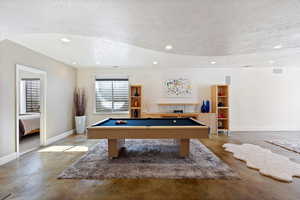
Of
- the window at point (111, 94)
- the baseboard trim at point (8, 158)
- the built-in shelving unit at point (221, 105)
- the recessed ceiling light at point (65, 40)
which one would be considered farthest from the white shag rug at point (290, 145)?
the baseboard trim at point (8, 158)

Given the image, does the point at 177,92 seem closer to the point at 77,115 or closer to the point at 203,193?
the point at 77,115

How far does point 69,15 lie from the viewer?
6.38 feet

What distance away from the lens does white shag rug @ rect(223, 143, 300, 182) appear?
2525 mm

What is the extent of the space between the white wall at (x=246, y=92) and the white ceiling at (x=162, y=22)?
108 inches

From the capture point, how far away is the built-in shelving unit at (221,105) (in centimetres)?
556

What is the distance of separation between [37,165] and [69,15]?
2756mm

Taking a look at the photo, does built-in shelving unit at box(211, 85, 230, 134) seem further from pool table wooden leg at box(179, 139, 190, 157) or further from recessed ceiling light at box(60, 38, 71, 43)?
recessed ceiling light at box(60, 38, 71, 43)

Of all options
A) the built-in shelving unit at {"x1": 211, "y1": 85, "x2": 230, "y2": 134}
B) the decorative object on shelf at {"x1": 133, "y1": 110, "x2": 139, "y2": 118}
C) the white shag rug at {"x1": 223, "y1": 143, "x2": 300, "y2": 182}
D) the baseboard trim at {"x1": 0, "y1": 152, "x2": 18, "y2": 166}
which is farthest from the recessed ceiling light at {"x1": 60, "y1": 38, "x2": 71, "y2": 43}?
the built-in shelving unit at {"x1": 211, "y1": 85, "x2": 230, "y2": 134}

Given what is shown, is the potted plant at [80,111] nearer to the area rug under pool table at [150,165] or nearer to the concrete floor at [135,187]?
the area rug under pool table at [150,165]

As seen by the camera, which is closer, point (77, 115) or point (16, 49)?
point (16, 49)

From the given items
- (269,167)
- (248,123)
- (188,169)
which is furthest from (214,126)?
(188,169)

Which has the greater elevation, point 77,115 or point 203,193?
point 77,115

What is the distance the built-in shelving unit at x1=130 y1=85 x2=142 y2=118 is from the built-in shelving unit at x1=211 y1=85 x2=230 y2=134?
2.82 meters

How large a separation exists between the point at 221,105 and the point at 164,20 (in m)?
4.60
